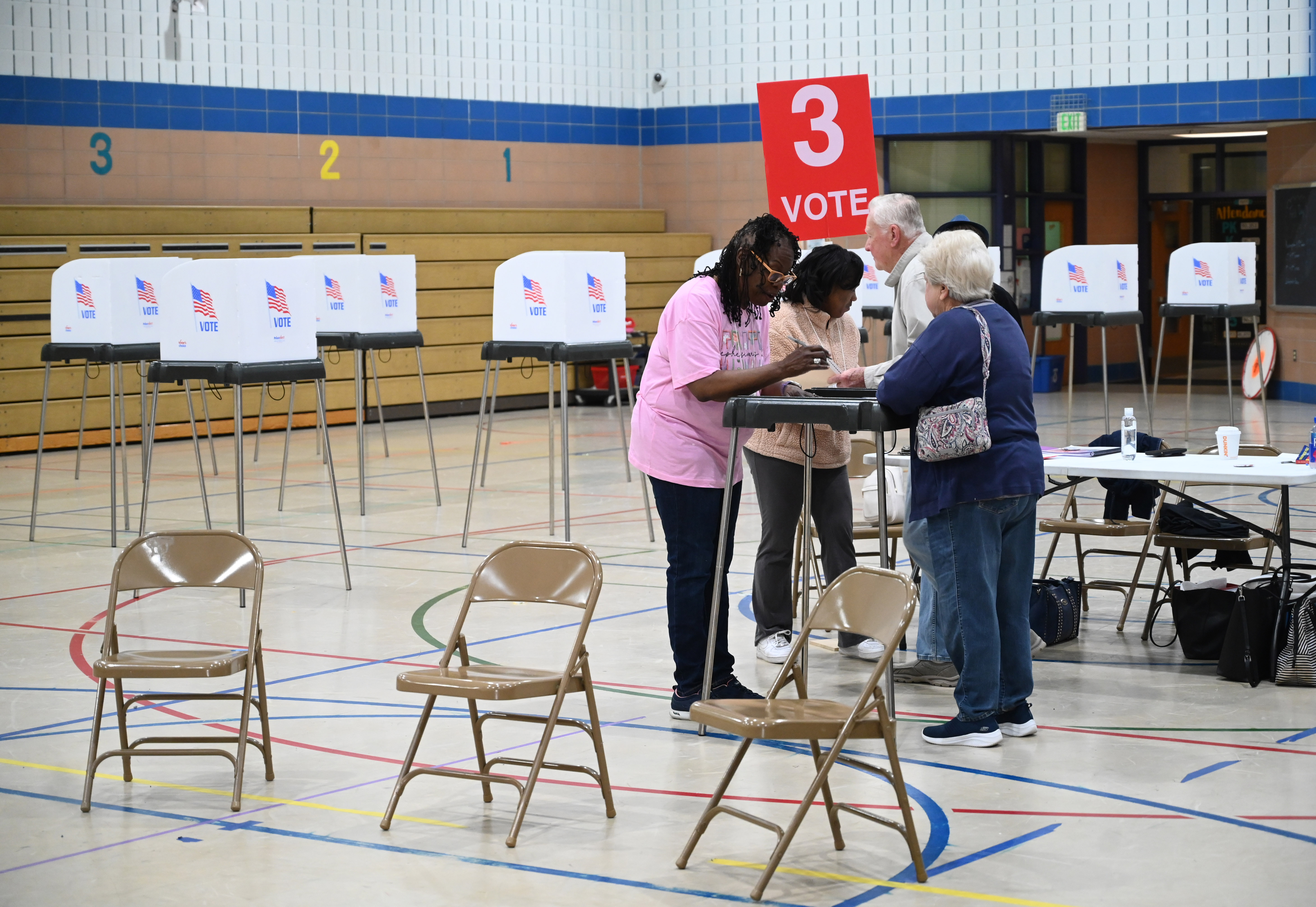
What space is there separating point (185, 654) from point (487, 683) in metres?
1.12

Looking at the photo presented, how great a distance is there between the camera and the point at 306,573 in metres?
8.59

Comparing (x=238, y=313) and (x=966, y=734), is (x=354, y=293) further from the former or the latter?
(x=966, y=734)

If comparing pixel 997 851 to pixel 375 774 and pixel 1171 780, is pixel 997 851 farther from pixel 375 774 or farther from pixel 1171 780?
pixel 375 774

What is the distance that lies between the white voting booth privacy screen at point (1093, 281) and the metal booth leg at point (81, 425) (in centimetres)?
745

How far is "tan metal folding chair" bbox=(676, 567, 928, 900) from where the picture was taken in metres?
3.95

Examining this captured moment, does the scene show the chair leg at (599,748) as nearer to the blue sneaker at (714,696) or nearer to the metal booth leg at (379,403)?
the blue sneaker at (714,696)

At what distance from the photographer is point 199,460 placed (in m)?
9.85

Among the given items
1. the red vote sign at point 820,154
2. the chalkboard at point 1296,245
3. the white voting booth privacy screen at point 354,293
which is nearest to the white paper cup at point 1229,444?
the red vote sign at point 820,154

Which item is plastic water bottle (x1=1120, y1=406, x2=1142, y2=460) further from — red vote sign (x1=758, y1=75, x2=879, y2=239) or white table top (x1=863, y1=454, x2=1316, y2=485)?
Answer: red vote sign (x1=758, y1=75, x2=879, y2=239)

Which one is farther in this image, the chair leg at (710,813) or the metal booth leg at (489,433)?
the metal booth leg at (489,433)

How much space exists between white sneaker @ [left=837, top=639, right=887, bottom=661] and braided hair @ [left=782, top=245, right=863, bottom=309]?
138 cm

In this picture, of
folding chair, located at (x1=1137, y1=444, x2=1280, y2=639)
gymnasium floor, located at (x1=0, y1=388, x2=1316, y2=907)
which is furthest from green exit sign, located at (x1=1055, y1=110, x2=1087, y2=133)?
folding chair, located at (x1=1137, y1=444, x2=1280, y2=639)

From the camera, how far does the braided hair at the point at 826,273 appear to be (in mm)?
5926

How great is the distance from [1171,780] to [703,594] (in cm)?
157
